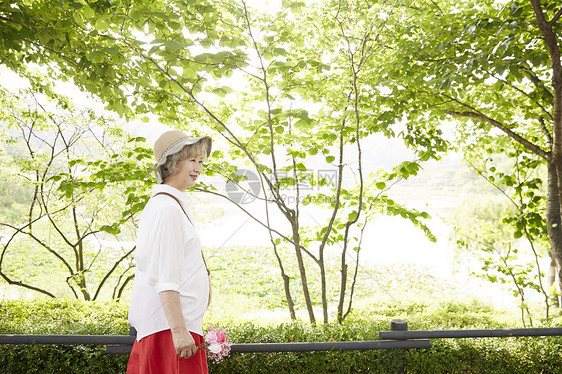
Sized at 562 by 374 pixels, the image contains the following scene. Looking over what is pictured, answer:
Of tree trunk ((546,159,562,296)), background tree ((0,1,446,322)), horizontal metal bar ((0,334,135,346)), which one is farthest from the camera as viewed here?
tree trunk ((546,159,562,296))

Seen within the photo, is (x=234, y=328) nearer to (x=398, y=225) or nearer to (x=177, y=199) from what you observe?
(x=177, y=199)

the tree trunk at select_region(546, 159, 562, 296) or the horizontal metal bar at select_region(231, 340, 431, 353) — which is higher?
the tree trunk at select_region(546, 159, 562, 296)

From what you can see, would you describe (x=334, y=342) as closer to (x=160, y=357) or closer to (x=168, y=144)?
(x=160, y=357)

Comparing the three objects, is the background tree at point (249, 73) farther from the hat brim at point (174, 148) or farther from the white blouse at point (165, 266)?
the white blouse at point (165, 266)

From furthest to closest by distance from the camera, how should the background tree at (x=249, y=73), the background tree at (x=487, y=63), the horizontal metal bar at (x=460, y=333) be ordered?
the background tree at (x=487, y=63), the background tree at (x=249, y=73), the horizontal metal bar at (x=460, y=333)

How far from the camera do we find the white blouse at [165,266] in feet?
4.41

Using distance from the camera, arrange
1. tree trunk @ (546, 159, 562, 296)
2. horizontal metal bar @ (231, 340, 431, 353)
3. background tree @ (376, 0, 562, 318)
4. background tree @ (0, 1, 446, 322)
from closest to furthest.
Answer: horizontal metal bar @ (231, 340, 431, 353)
background tree @ (0, 1, 446, 322)
background tree @ (376, 0, 562, 318)
tree trunk @ (546, 159, 562, 296)

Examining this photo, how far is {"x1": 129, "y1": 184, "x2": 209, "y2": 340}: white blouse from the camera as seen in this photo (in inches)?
52.9

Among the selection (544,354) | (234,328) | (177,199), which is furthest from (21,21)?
(544,354)

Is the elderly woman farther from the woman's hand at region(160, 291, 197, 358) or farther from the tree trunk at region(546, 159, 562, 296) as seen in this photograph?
the tree trunk at region(546, 159, 562, 296)

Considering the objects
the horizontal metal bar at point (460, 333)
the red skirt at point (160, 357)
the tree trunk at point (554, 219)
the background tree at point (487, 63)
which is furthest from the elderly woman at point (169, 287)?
the tree trunk at point (554, 219)

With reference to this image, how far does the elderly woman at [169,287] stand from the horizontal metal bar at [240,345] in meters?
0.74

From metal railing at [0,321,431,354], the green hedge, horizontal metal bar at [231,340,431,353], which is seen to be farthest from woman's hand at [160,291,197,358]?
the green hedge

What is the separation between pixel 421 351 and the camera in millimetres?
2535
